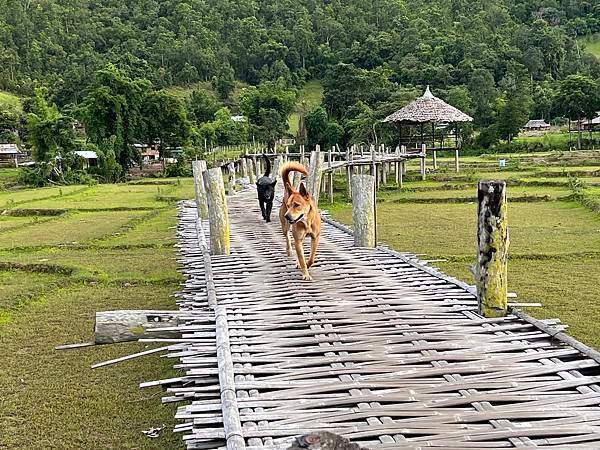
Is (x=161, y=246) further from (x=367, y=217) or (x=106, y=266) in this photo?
(x=367, y=217)

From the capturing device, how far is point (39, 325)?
8.71 meters

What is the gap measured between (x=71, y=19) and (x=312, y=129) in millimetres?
55443

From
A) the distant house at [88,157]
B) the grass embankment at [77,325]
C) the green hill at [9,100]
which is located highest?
the green hill at [9,100]

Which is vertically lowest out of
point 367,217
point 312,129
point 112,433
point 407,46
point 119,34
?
point 112,433

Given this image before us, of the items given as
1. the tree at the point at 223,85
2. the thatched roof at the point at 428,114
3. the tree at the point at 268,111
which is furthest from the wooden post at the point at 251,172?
the tree at the point at 223,85

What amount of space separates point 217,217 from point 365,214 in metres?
2.19

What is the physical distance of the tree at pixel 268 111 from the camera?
53406 mm

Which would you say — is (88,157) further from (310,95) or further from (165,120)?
(310,95)

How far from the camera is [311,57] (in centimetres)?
8969

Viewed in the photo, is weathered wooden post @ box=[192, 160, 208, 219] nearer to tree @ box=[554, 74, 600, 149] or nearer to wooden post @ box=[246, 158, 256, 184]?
wooden post @ box=[246, 158, 256, 184]

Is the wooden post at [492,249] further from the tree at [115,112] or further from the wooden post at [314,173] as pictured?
the tree at [115,112]

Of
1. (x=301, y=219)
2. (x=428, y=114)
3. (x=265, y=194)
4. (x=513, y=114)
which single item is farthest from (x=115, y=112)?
(x=301, y=219)

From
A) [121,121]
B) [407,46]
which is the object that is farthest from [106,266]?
[407,46]

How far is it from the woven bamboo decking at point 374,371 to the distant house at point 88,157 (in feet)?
115
